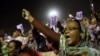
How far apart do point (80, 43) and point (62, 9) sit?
27.9 ft

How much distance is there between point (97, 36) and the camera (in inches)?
235

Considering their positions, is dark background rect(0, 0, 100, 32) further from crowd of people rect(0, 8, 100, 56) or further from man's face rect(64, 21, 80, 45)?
man's face rect(64, 21, 80, 45)

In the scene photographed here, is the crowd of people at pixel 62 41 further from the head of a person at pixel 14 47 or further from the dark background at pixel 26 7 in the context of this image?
the dark background at pixel 26 7

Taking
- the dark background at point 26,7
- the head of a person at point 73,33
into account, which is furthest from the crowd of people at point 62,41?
the dark background at point 26,7

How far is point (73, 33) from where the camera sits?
3422 millimetres

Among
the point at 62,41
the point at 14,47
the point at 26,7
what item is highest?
the point at 62,41

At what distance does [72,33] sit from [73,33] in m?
0.01

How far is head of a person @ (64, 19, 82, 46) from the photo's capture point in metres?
3.36

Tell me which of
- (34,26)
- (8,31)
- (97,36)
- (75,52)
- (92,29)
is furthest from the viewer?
(8,31)

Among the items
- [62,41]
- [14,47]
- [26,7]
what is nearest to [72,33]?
[62,41]

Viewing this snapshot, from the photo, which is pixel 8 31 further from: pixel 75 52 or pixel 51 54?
pixel 75 52

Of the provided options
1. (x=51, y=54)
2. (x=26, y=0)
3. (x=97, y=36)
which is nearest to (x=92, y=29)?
(x=97, y=36)

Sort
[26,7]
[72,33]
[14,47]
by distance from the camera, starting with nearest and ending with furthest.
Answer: [72,33], [14,47], [26,7]

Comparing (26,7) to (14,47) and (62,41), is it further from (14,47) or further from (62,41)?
(62,41)
